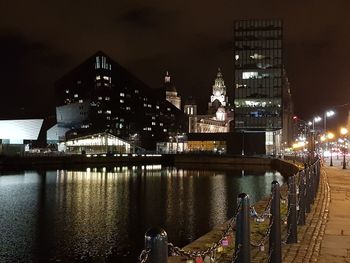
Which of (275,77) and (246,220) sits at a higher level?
(275,77)

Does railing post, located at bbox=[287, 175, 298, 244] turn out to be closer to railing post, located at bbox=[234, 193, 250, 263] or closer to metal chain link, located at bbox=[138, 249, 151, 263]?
railing post, located at bbox=[234, 193, 250, 263]

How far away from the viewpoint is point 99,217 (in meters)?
32.8

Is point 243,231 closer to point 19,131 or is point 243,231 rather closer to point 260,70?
point 260,70

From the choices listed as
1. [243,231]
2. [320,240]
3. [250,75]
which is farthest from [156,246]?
[250,75]

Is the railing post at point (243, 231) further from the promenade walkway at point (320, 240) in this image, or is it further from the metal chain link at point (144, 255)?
the metal chain link at point (144, 255)

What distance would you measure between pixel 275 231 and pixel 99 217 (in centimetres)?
2466

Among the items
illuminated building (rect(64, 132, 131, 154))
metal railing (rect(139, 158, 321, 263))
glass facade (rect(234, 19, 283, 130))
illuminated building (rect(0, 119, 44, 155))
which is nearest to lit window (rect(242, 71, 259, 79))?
glass facade (rect(234, 19, 283, 130))

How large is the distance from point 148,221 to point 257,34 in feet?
398

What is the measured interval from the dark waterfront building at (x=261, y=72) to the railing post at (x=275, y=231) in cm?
13590

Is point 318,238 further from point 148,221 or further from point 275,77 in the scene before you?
point 275,77

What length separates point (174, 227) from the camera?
2873 centimetres

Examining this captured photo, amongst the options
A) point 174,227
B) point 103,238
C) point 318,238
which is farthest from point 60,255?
point 318,238

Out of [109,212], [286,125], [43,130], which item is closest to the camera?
[109,212]

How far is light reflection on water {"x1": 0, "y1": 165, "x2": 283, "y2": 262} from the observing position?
2284 cm
